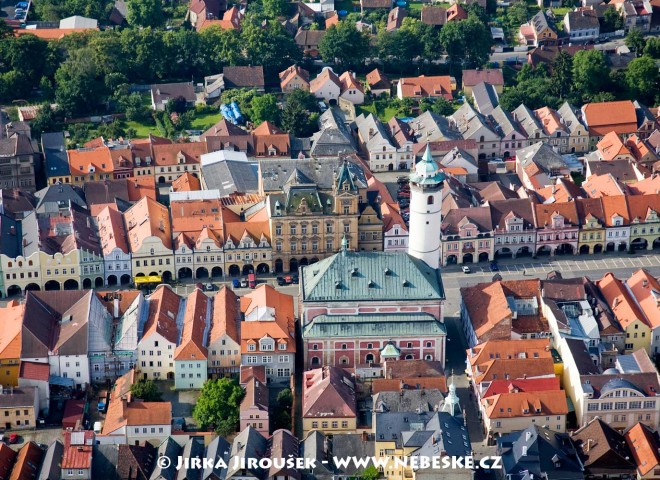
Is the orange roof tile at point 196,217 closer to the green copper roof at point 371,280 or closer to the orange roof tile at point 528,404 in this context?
the green copper roof at point 371,280

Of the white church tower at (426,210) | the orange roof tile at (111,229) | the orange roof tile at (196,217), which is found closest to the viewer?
the white church tower at (426,210)

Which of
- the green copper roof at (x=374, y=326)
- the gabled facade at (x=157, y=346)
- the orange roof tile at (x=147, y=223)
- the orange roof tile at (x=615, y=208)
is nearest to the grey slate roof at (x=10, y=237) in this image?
the orange roof tile at (x=147, y=223)

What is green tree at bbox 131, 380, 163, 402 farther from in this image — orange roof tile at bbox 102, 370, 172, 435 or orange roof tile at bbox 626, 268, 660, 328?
orange roof tile at bbox 626, 268, 660, 328

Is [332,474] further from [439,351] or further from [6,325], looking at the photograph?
[6,325]

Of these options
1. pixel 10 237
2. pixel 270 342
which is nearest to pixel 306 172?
pixel 270 342

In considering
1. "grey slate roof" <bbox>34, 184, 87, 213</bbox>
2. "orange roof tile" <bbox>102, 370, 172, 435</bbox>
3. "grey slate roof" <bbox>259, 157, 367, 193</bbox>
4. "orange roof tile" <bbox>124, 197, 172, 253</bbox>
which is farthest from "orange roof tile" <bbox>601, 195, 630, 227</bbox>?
"grey slate roof" <bbox>34, 184, 87, 213</bbox>

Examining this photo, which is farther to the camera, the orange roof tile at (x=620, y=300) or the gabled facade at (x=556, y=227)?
the gabled facade at (x=556, y=227)

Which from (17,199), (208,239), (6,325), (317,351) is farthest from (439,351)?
(17,199)

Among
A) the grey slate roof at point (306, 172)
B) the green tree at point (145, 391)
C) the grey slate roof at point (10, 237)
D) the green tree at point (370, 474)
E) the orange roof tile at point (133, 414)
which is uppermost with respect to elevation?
the grey slate roof at point (306, 172)
